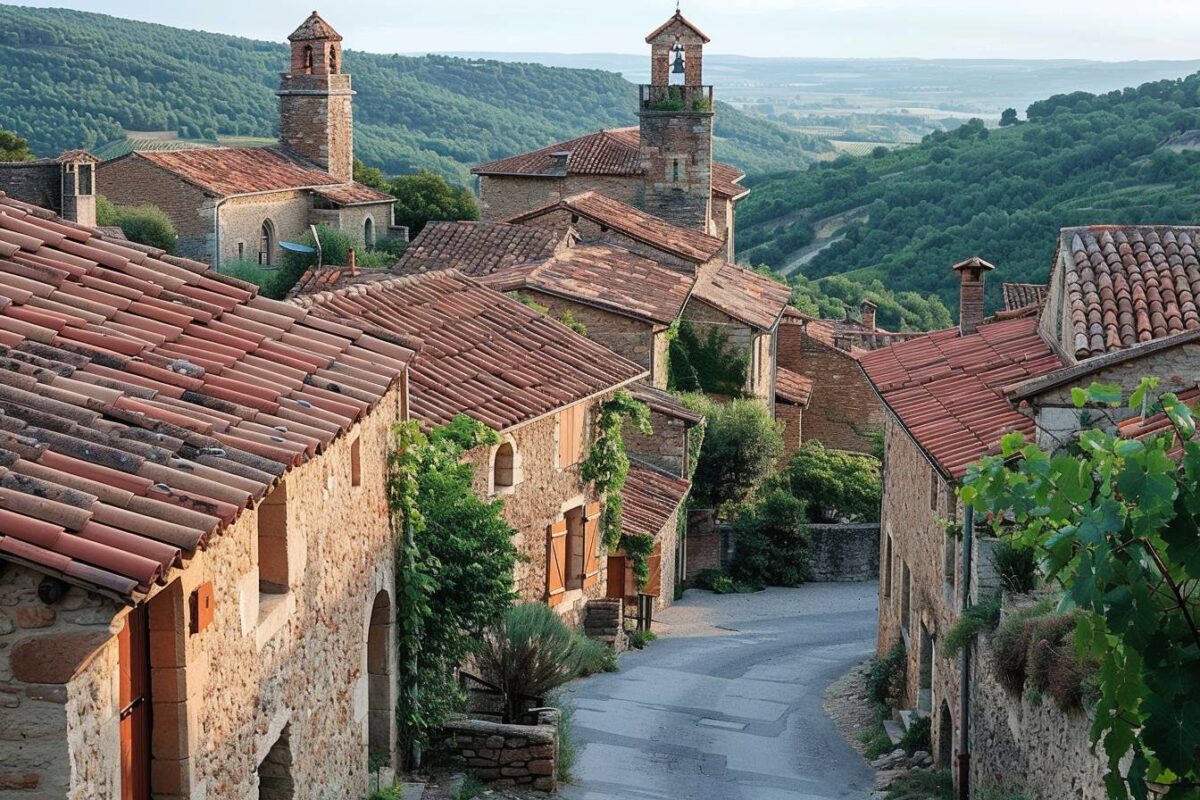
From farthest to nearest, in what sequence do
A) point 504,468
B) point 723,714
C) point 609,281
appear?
point 609,281
point 723,714
point 504,468

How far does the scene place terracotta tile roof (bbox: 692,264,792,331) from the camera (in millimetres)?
34500

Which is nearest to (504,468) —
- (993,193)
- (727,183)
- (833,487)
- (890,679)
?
(890,679)

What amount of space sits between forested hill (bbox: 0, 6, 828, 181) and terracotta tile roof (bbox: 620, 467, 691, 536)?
66526 mm

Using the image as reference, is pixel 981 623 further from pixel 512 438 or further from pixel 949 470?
pixel 512 438

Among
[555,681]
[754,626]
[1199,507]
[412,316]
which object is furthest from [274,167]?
[1199,507]

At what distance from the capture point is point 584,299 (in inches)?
1088

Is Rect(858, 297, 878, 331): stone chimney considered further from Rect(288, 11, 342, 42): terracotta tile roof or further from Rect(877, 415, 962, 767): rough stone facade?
Rect(877, 415, 962, 767): rough stone facade

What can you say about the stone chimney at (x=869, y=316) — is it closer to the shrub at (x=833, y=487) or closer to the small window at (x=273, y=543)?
the shrub at (x=833, y=487)

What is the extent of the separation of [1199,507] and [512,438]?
11711mm

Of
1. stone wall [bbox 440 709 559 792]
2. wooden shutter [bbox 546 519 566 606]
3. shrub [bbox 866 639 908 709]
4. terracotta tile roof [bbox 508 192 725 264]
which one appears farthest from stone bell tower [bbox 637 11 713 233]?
stone wall [bbox 440 709 559 792]

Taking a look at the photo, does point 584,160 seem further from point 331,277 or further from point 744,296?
point 331,277

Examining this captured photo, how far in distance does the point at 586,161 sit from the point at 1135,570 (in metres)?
40.9

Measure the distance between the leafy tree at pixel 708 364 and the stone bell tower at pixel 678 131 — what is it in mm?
11542

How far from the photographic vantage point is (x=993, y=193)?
2835 inches
